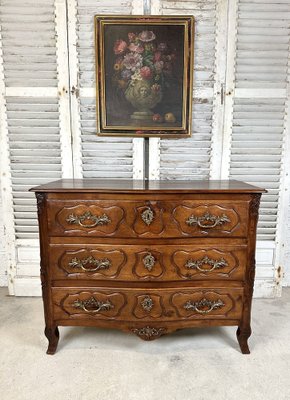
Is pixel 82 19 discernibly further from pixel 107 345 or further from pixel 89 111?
pixel 107 345

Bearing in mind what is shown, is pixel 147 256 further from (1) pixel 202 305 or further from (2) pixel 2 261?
(2) pixel 2 261

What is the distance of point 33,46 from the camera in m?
2.14

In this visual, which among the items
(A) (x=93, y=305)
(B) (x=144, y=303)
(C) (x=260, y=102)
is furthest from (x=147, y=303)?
(C) (x=260, y=102)

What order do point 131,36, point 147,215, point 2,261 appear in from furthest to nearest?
1. point 2,261
2. point 131,36
3. point 147,215

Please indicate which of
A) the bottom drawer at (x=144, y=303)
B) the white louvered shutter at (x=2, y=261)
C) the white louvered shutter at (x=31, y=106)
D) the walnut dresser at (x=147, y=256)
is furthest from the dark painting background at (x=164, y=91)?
the white louvered shutter at (x=2, y=261)

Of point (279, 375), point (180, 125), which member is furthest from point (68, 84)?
point (279, 375)

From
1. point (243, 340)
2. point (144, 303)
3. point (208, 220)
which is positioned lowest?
point (243, 340)

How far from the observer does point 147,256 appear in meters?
1.66

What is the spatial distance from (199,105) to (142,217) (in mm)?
1053

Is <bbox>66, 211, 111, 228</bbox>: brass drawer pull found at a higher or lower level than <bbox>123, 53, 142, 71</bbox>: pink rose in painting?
lower

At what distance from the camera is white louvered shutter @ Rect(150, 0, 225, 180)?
2.10 meters

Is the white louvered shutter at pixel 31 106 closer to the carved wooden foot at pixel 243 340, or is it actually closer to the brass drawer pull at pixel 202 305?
the brass drawer pull at pixel 202 305

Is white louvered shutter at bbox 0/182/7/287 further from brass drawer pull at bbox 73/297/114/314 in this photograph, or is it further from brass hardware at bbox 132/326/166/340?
brass hardware at bbox 132/326/166/340

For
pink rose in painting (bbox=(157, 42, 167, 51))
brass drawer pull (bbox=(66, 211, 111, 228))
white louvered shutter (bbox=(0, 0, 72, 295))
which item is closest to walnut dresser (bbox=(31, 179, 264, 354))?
brass drawer pull (bbox=(66, 211, 111, 228))
